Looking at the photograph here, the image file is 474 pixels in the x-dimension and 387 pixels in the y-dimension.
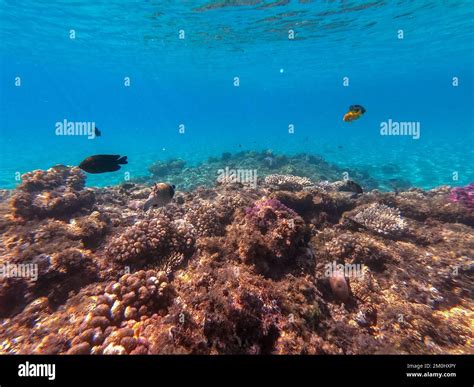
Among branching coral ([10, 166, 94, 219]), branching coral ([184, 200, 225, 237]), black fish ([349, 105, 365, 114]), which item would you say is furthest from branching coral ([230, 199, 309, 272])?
branching coral ([10, 166, 94, 219])

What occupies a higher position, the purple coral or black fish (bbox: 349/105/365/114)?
black fish (bbox: 349/105/365/114)

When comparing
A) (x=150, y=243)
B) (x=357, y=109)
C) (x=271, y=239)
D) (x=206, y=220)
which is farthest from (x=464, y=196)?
(x=150, y=243)

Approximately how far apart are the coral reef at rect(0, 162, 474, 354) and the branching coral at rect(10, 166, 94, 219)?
0.17 feet

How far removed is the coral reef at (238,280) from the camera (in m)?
3.69

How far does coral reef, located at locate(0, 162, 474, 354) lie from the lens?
3688 mm

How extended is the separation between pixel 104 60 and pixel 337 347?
5826 centimetres

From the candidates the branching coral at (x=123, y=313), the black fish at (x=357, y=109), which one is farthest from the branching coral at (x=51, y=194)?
the black fish at (x=357, y=109)

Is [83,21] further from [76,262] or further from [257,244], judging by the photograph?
[257,244]

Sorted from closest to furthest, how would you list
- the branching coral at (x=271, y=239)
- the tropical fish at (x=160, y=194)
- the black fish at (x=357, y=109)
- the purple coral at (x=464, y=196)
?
the branching coral at (x=271, y=239) → the tropical fish at (x=160, y=194) → the black fish at (x=357, y=109) → the purple coral at (x=464, y=196)

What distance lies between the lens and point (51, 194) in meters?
8.03

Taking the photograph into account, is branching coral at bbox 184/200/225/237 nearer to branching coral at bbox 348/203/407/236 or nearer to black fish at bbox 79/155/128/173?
black fish at bbox 79/155/128/173

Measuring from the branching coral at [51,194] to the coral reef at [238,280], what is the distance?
5cm

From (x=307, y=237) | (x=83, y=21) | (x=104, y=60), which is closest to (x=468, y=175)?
(x=307, y=237)

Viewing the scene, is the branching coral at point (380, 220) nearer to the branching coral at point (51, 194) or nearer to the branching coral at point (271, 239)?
the branching coral at point (271, 239)
